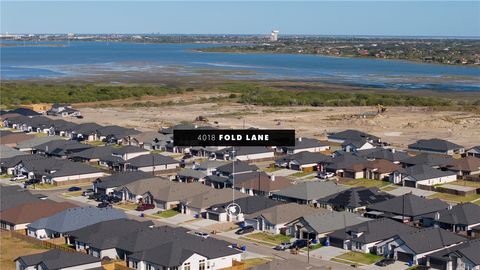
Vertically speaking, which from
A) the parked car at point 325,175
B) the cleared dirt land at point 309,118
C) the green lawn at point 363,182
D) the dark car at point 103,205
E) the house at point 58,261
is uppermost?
the house at point 58,261

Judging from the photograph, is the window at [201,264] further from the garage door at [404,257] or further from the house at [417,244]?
the garage door at [404,257]

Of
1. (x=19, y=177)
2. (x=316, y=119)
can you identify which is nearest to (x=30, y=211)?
(x=19, y=177)

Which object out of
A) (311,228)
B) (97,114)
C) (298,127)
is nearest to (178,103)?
(97,114)

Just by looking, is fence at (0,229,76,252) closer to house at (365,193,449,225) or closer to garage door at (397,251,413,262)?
garage door at (397,251,413,262)

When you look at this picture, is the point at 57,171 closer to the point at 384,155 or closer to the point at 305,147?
the point at 305,147

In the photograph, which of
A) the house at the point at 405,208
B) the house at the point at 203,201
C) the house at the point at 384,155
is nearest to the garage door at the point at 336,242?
the house at the point at 405,208

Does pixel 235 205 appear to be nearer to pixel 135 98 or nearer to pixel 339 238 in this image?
pixel 339 238
